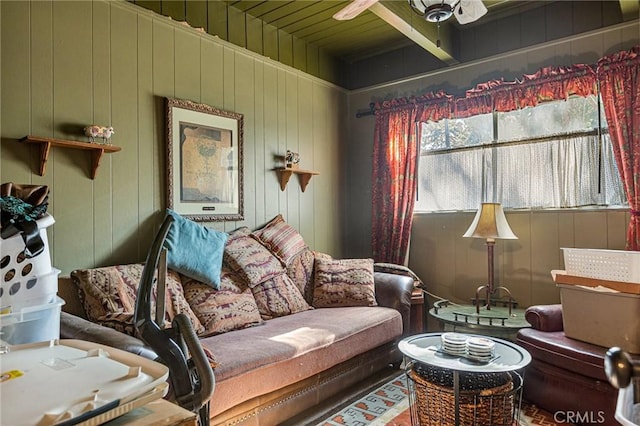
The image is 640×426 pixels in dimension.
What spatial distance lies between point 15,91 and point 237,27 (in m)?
1.74

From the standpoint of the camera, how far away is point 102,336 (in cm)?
165

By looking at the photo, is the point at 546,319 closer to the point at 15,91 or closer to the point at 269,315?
the point at 269,315

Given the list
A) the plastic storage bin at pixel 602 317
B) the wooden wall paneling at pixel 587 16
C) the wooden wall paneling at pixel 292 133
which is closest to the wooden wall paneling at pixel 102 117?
the wooden wall paneling at pixel 292 133

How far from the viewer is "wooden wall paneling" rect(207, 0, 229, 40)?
3.08 metres

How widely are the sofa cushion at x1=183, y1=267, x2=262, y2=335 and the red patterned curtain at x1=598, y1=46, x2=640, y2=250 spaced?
263cm

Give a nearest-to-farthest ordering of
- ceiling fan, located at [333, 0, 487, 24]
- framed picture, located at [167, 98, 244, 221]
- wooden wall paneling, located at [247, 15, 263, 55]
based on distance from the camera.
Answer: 1. ceiling fan, located at [333, 0, 487, 24]
2. framed picture, located at [167, 98, 244, 221]
3. wooden wall paneling, located at [247, 15, 263, 55]

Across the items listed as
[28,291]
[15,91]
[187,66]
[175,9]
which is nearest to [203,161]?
[187,66]

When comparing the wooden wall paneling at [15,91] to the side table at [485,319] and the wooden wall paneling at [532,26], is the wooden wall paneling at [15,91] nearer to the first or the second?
the side table at [485,319]

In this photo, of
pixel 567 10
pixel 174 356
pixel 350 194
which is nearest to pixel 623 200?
pixel 567 10

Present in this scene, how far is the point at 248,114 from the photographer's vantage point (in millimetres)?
3369

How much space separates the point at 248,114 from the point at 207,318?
1.73 meters

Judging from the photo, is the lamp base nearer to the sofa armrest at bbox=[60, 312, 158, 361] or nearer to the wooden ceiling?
the wooden ceiling

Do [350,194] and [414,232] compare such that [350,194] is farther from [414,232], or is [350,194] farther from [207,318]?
[207,318]

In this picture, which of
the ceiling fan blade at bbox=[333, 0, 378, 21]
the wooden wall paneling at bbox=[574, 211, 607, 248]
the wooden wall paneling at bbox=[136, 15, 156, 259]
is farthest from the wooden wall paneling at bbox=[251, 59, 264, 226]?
the wooden wall paneling at bbox=[574, 211, 607, 248]
